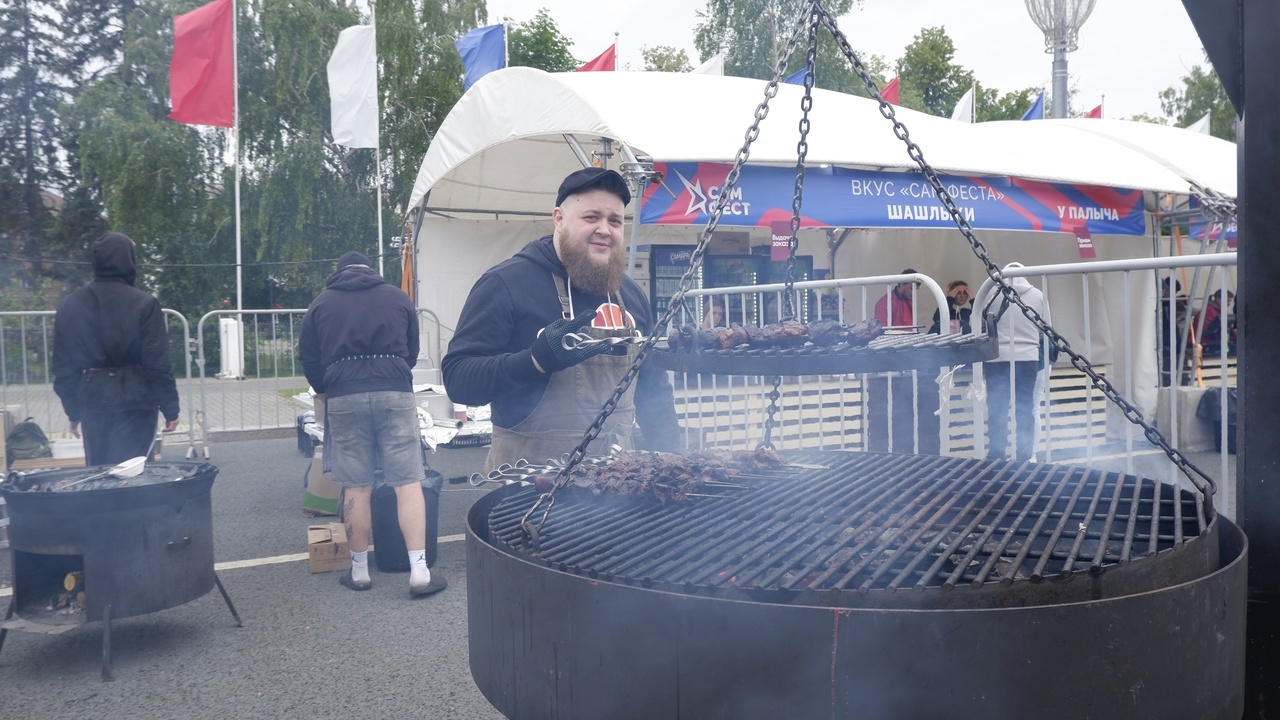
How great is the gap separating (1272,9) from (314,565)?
5271 millimetres

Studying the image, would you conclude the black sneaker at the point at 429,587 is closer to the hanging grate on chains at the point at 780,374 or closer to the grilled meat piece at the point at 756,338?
the hanging grate on chains at the point at 780,374

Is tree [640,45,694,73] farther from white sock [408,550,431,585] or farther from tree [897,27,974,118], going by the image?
white sock [408,550,431,585]

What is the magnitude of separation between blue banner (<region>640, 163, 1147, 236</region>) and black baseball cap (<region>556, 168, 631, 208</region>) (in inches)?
184

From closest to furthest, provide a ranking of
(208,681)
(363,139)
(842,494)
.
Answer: (842,494) < (208,681) < (363,139)

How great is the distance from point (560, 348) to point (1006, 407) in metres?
4.78

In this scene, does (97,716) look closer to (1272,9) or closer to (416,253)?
(1272,9)

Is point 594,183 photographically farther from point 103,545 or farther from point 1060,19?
point 1060,19

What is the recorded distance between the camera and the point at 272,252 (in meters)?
25.1

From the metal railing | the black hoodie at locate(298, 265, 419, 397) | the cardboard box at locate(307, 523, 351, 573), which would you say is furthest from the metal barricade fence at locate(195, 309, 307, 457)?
the black hoodie at locate(298, 265, 419, 397)

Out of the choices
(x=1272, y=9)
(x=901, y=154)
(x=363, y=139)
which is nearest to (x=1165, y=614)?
(x=1272, y=9)

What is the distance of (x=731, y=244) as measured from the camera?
40.5 feet

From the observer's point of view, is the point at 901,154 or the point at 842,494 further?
the point at 901,154

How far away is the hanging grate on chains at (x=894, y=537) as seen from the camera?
158 centimetres

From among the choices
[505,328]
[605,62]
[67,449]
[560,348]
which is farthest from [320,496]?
[605,62]
